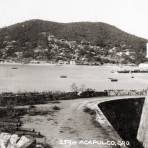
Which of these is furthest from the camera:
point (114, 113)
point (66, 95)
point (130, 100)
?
point (66, 95)

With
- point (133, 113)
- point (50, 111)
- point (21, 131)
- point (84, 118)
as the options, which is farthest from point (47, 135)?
point (133, 113)

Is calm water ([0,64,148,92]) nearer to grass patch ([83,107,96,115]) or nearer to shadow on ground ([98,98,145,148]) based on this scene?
shadow on ground ([98,98,145,148])

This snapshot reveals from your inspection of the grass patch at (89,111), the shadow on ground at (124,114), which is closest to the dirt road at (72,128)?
the grass patch at (89,111)

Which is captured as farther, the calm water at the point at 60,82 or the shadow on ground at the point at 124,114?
the calm water at the point at 60,82

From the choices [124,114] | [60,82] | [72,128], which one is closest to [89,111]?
[124,114]

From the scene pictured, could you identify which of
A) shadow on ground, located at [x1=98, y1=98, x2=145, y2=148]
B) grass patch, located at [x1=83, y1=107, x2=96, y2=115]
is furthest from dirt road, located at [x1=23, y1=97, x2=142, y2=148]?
shadow on ground, located at [x1=98, y1=98, x2=145, y2=148]

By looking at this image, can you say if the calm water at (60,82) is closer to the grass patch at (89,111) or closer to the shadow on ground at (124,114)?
the shadow on ground at (124,114)

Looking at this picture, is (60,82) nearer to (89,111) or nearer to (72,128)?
(89,111)

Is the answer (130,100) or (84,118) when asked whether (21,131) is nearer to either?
(84,118)
